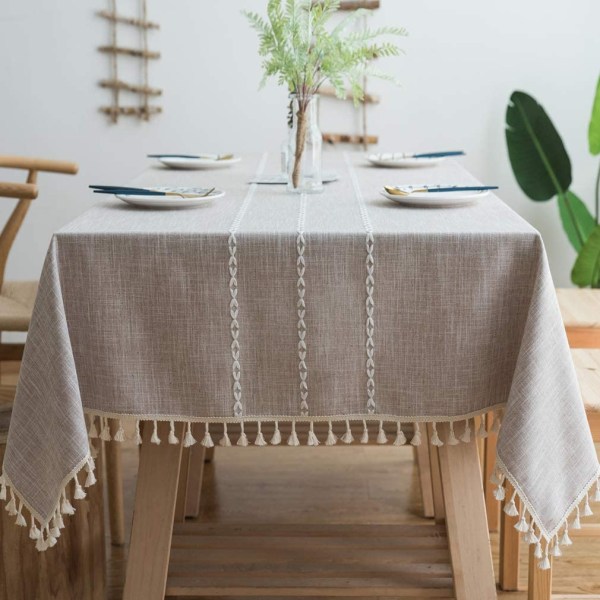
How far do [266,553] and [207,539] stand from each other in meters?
0.14

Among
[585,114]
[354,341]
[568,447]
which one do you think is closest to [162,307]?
[354,341]

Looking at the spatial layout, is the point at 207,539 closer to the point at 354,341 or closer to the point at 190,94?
the point at 354,341

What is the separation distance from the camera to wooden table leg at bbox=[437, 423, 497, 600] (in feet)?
5.76

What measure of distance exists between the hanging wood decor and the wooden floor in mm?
1315

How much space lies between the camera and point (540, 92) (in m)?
3.59

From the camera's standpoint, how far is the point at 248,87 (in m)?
3.62

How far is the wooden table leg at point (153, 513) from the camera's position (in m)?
1.77

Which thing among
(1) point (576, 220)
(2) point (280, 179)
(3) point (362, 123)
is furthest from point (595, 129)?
(2) point (280, 179)

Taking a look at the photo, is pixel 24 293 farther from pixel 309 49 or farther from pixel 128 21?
pixel 128 21

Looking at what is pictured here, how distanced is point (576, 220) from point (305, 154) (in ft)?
5.37

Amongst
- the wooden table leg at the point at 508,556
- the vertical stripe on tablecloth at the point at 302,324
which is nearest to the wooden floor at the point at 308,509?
the wooden table leg at the point at 508,556

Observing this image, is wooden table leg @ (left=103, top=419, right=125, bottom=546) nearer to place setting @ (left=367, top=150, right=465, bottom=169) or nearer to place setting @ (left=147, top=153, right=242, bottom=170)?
place setting @ (left=147, top=153, right=242, bottom=170)

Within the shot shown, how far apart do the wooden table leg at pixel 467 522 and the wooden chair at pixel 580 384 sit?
0.14 metres

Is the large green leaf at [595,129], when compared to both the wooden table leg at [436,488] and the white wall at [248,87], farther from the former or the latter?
the wooden table leg at [436,488]
